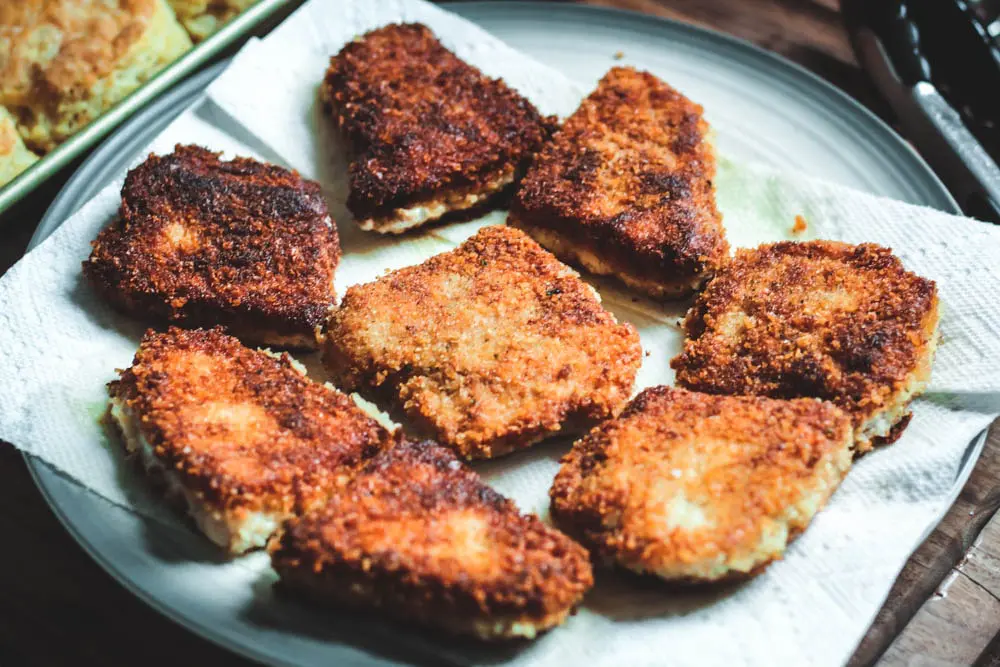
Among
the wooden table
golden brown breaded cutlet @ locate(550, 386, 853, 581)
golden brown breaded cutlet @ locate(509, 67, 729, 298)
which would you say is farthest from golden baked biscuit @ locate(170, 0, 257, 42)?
golden brown breaded cutlet @ locate(550, 386, 853, 581)

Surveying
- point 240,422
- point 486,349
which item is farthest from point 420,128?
point 240,422

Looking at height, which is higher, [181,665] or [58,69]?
[58,69]

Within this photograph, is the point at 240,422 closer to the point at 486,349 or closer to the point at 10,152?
the point at 486,349

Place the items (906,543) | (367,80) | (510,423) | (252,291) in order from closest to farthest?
(906,543) < (510,423) < (252,291) < (367,80)

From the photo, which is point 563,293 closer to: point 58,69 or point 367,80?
point 367,80

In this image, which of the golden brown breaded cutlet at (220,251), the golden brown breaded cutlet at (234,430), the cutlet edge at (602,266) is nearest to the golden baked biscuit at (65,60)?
the golden brown breaded cutlet at (220,251)

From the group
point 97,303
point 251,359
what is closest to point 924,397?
point 251,359
